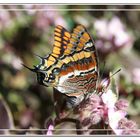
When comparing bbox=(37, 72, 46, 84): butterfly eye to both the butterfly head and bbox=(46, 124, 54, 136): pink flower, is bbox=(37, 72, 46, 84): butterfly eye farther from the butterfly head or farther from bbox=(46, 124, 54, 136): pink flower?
bbox=(46, 124, 54, 136): pink flower

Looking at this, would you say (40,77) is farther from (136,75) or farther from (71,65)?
(136,75)

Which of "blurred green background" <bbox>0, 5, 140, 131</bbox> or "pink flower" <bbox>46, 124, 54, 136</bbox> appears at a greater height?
"blurred green background" <bbox>0, 5, 140, 131</bbox>

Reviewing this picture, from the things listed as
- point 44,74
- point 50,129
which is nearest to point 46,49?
point 44,74

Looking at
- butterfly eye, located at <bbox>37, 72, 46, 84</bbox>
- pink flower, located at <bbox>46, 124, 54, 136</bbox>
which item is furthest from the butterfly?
pink flower, located at <bbox>46, 124, 54, 136</bbox>

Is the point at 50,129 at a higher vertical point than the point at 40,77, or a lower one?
lower

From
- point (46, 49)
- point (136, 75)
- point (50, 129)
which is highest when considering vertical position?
point (46, 49)

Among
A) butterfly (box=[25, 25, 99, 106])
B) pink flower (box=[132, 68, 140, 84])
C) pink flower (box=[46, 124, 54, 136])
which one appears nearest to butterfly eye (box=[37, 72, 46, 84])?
butterfly (box=[25, 25, 99, 106])

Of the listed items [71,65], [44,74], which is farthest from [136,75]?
[44,74]
